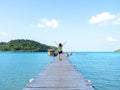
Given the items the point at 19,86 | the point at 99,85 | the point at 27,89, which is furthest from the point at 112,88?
the point at 27,89

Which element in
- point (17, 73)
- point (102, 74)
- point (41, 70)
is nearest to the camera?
point (102, 74)

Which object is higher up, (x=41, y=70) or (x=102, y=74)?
(x=41, y=70)

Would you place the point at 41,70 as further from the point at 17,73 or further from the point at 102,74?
the point at 102,74

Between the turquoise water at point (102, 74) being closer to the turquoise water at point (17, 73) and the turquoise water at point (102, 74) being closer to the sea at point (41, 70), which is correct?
the sea at point (41, 70)

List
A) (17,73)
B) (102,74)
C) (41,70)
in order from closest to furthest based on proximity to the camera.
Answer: (102,74)
(17,73)
(41,70)

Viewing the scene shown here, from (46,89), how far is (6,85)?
46.0 feet

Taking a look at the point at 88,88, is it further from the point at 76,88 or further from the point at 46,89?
the point at 46,89

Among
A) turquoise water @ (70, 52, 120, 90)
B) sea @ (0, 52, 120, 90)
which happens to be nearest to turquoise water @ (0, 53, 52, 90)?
sea @ (0, 52, 120, 90)

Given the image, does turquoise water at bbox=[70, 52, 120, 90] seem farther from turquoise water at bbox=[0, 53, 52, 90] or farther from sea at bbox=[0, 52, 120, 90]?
turquoise water at bbox=[0, 53, 52, 90]

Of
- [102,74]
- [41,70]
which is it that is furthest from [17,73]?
[102,74]

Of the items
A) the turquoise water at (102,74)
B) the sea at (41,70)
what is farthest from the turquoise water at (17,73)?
the turquoise water at (102,74)

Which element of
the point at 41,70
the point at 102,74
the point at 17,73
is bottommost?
the point at 102,74

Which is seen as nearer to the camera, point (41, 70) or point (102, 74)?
point (102, 74)

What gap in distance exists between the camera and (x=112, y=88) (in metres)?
25.2
